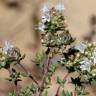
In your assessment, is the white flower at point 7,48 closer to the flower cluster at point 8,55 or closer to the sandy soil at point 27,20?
the flower cluster at point 8,55

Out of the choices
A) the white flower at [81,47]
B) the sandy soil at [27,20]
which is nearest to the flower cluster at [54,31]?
the white flower at [81,47]

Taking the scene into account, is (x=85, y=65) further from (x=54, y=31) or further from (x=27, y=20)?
(x=27, y=20)

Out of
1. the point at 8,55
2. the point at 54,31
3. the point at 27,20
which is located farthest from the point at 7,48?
the point at 27,20

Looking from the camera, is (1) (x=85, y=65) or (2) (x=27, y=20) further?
(2) (x=27, y=20)

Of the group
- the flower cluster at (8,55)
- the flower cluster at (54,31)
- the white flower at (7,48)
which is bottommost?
the flower cluster at (8,55)

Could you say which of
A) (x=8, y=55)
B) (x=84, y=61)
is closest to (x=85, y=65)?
(x=84, y=61)

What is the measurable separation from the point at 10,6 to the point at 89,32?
0.51 meters

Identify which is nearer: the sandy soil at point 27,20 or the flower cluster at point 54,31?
the flower cluster at point 54,31

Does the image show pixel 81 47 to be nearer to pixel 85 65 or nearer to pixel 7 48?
pixel 85 65

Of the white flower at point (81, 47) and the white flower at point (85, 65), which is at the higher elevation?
the white flower at point (81, 47)

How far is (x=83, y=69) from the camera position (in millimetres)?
1096

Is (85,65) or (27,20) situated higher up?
(27,20)

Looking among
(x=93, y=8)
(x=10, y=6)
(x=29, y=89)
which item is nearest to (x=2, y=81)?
(x=10, y=6)

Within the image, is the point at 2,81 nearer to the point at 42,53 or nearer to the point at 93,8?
the point at 93,8
